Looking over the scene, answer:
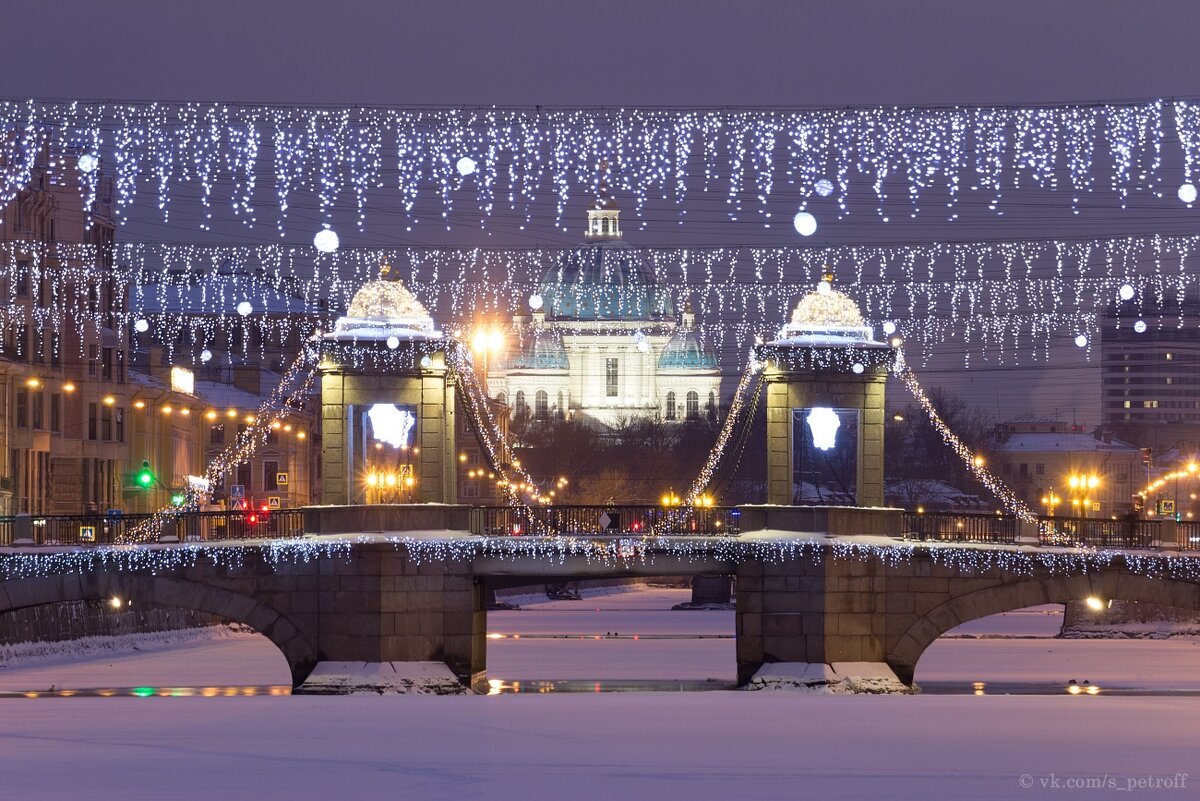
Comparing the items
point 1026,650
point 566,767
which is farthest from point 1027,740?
point 1026,650

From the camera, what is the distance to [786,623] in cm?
6103

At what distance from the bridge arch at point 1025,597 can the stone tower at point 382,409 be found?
1282 cm

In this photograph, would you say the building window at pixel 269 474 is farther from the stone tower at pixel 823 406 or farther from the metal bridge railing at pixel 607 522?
the stone tower at pixel 823 406

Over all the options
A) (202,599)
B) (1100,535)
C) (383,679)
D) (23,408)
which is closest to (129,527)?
(202,599)

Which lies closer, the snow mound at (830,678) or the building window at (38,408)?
the snow mound at (830,678)

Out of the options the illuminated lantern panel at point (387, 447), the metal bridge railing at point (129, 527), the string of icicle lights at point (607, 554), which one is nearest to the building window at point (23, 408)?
the metal bridge railing at point (129, 527)

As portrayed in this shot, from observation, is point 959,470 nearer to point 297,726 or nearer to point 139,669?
point 139,669

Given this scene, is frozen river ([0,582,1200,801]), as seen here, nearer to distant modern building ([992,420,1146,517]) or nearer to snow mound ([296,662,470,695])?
snow mound ([296,662,470,695])

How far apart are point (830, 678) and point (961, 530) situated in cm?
794

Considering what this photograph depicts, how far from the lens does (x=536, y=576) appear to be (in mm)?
61938

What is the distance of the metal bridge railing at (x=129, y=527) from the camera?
61625 mm

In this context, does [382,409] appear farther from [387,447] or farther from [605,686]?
[605,686]

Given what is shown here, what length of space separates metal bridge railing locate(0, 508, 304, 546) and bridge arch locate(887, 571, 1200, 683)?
636 inches

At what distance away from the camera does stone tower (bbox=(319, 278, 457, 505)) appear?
6116 centimetres
